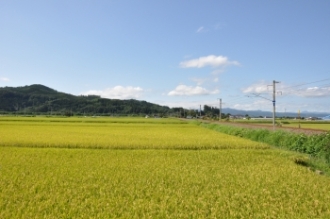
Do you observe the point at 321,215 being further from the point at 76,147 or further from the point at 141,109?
the point at 141,109

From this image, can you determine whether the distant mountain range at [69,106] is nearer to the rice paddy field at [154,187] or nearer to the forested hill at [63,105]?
the forested hill at [63,105]

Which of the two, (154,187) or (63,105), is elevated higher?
(63,105)

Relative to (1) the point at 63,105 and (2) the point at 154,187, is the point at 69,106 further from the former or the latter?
(2) the point at 154,187

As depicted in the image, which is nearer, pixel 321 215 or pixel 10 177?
pixel 321 215

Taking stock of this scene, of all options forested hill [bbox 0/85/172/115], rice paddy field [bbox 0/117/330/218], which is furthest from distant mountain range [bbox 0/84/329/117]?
rice paddy field [bbox 0/117/330/218]

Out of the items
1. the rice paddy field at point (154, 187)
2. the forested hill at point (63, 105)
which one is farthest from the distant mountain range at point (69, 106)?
the rice paddy field at point (154, 187)

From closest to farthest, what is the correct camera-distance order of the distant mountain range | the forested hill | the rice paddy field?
1. the rice paddy field
2. the distant mountain range
3. the forested hill

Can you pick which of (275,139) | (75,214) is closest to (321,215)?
(75,214)

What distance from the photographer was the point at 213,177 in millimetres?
9898

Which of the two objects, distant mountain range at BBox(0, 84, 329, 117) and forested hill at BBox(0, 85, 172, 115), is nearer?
distant mountain range at BBox(0, 84, 329, 117)

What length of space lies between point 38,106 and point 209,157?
498ft

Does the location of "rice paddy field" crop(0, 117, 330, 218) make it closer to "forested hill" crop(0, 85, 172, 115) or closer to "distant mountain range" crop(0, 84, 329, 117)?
"distant mountain range" crop(0, 84, 329, 117)

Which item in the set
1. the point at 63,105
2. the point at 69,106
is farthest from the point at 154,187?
the point at 63,105

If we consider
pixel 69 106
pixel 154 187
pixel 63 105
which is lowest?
pixel 154 187
